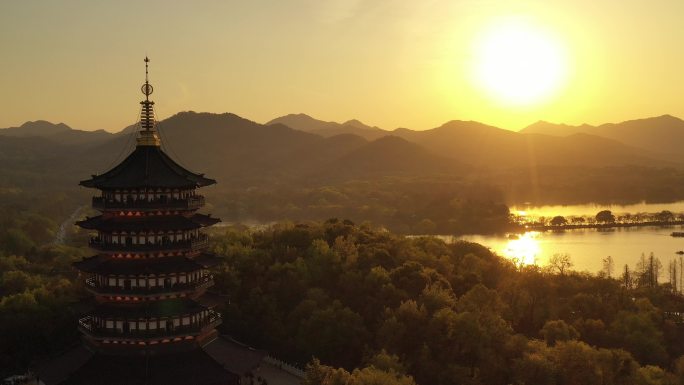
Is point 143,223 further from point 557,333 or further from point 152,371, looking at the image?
point 557,333

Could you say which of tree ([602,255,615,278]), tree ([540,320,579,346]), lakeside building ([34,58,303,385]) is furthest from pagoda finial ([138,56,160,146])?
tree ([602,255,615,278])

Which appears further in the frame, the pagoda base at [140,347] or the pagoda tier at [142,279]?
the pagoda base at [140,347]

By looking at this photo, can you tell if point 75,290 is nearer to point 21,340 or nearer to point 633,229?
point 21,340

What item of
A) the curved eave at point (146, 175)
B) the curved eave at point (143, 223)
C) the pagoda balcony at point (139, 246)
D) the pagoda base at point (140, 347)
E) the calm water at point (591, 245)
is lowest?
the calm water at point (591, 245)

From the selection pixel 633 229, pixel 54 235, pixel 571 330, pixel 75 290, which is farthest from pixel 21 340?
pixel 633 229

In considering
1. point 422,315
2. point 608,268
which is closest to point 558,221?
point 608,268

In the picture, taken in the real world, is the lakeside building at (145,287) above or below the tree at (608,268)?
above

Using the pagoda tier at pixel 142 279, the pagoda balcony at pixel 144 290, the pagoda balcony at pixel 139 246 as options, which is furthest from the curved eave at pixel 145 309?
the pagoda balcony at pixel 139 246

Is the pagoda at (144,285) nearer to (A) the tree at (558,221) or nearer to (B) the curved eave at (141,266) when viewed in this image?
(B) the curved eave at (141,266)
